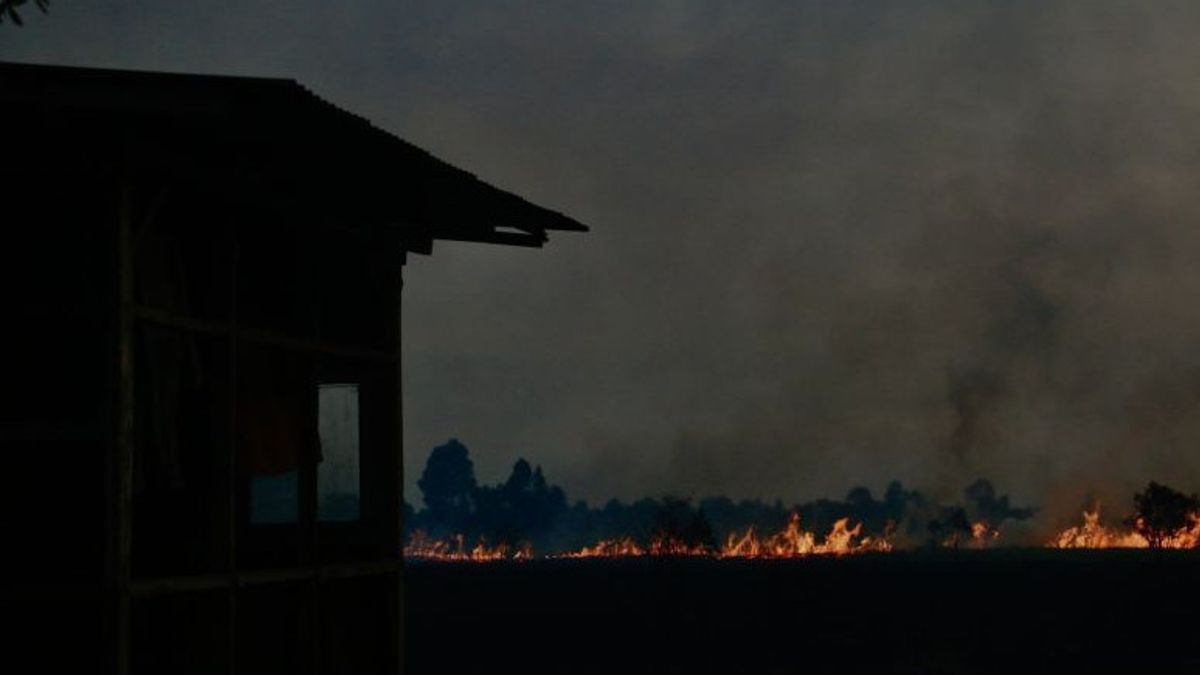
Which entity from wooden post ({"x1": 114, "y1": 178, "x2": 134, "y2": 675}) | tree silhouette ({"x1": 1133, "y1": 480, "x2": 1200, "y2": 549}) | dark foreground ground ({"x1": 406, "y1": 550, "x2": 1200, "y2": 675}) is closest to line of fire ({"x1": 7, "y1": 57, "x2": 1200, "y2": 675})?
wooden post ({"x1": 114, "y1": 178, "x2": 134, "y2": 675})

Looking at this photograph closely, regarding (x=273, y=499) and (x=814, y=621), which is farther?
(x=814, y=621)

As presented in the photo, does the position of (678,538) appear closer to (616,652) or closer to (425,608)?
(425,608)

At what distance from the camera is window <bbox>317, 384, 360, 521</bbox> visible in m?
15.7

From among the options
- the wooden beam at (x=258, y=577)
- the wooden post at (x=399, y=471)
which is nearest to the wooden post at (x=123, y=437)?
the wooden beam at (x=258, y=577)

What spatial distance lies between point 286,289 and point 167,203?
8.42 ft

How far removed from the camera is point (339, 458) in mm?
15883

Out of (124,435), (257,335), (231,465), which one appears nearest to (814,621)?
(257,335)

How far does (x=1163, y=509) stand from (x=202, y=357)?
16379cm

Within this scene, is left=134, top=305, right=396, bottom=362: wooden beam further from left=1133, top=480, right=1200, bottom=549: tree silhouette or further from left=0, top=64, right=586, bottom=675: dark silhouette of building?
left=1133, top=480, right=1200, bottom=549: tree silhouette

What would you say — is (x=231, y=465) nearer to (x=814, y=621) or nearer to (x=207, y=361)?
(x=207, y=361)

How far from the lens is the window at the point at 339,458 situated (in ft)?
51.4

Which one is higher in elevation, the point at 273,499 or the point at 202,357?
the point at 202,357

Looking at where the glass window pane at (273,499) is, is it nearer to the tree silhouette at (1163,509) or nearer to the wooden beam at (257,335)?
the wooden beam at (257,335)

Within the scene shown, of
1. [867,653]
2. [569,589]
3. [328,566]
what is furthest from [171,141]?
[569,589]
